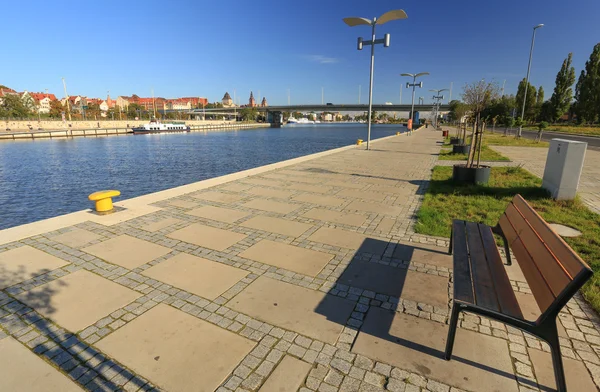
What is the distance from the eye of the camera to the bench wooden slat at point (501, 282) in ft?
7.82

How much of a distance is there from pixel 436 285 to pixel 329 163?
1114cm

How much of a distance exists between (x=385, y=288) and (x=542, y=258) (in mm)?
1632

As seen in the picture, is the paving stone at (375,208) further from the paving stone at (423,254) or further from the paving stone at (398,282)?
the paving stone at (398,282)

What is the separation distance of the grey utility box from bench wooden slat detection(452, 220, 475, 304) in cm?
495

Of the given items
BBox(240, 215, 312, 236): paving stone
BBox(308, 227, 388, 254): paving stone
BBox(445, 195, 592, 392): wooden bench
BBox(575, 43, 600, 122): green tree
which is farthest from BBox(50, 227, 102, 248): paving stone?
BBox(575, 43, 600, 122): green tree

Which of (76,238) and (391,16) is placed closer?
(76,238)

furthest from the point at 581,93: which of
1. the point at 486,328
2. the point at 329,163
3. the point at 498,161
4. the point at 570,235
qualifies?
the point at 486,328

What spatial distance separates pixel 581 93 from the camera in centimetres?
5681

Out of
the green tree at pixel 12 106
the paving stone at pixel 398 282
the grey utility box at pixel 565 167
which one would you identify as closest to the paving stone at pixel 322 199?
the paving stone at pixel 398 282

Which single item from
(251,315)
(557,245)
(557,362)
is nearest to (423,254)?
(557,245)

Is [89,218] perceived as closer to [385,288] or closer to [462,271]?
[385,288]

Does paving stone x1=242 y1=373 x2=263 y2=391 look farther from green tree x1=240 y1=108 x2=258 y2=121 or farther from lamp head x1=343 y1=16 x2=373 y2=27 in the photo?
green tree x1=240 y1=108 x2=258 y2=121

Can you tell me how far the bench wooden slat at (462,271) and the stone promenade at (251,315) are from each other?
57 centimetres

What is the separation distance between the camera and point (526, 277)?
2.82 metres
